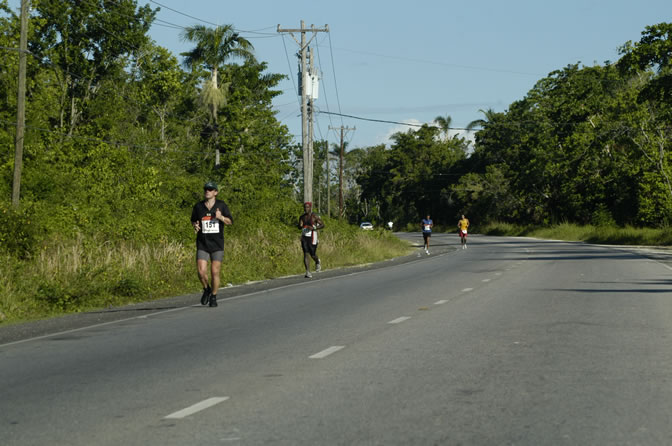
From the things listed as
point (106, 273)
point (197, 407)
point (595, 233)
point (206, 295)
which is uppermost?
point (106, 273)

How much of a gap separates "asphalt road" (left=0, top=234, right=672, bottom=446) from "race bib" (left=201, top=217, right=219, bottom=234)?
4.10 feet

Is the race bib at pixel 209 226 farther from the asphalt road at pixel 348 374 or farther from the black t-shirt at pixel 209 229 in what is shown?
the asphalt road at pixel 348 374

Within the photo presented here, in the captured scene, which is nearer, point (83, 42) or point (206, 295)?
point (206, 295)

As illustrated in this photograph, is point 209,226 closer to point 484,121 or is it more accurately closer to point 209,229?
point 209,229

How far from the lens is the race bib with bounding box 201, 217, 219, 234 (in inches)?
579

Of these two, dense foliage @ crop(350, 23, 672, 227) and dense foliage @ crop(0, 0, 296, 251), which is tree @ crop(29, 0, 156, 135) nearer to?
dense foliage @ crop(0, 0, 296, 251)

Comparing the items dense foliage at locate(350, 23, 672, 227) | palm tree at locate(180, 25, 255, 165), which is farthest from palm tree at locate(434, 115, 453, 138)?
palm tree at locate(180, 25, 255, 165)

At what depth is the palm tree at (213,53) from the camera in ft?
189

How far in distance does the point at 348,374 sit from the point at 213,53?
51.4 m

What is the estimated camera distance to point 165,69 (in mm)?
57656

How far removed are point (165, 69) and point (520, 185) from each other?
116 feet

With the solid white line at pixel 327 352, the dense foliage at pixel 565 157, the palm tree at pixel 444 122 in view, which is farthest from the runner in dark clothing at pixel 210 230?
the palm tree at pixel 444 122

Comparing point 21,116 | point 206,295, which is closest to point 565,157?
point 21,116

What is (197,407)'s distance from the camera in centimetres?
670
